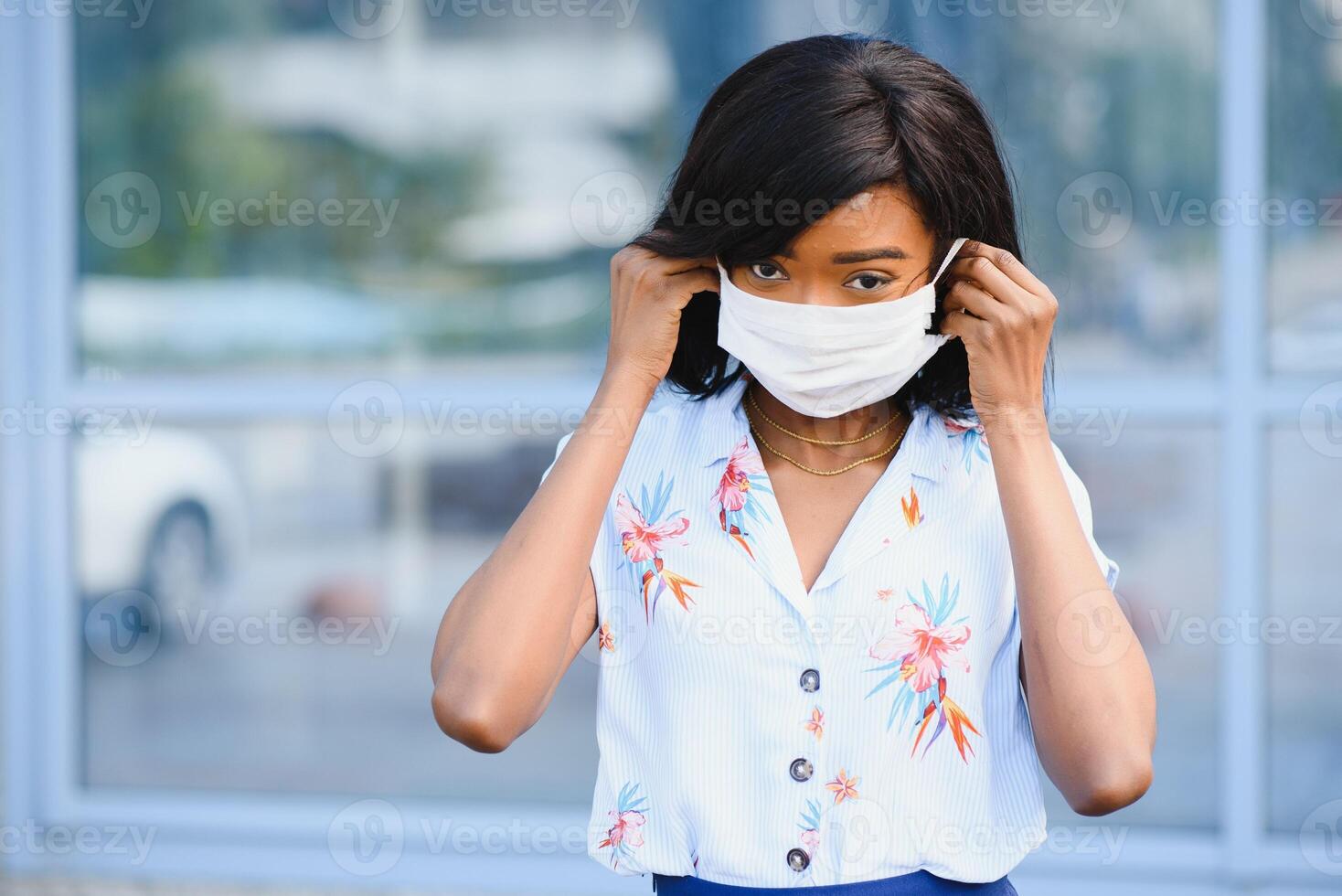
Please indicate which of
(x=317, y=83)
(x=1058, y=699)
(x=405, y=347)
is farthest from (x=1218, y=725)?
(x=317, y=83)

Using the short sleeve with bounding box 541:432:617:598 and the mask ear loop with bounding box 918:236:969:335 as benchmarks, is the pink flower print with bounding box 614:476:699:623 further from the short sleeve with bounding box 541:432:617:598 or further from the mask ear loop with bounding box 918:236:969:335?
the mask ear loop with bounding box 918:236:969:335

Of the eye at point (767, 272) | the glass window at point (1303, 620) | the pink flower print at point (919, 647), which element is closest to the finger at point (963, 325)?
the eye at point (767, 272)

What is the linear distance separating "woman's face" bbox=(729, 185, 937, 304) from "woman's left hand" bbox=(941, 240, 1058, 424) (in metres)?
0.07

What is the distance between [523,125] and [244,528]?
4.58 feet

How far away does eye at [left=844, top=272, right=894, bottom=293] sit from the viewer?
4.86 ft

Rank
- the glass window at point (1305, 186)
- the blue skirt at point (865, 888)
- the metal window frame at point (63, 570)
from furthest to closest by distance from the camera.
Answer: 1. the metal window frame at point (63, 570)
2. the glass window at point (1305, 186)
3. the blue skirt at point (865, 888)

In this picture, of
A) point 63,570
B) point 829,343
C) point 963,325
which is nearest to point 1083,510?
point 963,325

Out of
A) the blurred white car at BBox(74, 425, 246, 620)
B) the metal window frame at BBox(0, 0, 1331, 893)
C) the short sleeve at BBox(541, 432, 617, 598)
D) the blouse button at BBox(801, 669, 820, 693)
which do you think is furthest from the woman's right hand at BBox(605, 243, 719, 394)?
the blurred white car at BBox(74, 425, 246, 620)

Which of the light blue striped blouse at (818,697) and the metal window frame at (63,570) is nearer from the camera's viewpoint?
the light blue striped blouse at (818,697)

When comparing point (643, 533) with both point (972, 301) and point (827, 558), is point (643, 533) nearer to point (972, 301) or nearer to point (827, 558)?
point (827, 558)

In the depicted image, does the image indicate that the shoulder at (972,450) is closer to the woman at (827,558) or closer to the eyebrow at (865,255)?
the woman at (827,558)

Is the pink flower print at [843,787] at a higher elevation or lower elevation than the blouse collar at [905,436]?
lower

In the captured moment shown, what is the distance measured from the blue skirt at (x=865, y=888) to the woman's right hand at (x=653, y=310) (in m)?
0.57

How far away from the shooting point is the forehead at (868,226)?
4.65 feet
